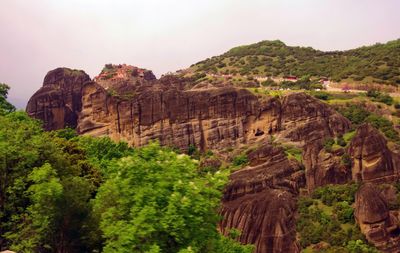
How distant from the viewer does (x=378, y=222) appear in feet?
146

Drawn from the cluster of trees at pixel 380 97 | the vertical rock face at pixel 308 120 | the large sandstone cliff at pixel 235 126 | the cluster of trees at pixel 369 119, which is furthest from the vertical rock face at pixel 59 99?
the cluster of trees at pixel 380 97

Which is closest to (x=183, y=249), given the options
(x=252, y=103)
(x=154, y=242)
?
(x=154, y=242)

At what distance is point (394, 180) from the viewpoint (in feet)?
172

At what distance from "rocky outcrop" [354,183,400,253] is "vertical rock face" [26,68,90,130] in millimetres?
65078

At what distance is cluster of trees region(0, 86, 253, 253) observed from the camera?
14.0 metres

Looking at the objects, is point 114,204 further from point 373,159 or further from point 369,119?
point 369,119

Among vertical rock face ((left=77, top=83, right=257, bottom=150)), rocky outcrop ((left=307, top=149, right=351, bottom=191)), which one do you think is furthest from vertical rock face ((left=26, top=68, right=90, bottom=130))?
rocky outcrop ((left=307, top=149, right=351, bottom=191))

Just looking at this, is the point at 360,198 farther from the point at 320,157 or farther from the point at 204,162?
the point at 204,162

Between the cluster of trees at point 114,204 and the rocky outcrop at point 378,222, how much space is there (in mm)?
27358

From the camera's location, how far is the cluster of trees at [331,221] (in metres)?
43.3

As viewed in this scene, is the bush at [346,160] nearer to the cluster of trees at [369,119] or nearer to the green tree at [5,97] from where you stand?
the cluster of trees at [369,119]

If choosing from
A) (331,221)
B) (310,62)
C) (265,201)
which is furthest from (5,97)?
(310,62)

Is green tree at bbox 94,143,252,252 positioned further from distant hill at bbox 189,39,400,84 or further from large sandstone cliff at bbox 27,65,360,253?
distant hill at bbox 189,39,400,84

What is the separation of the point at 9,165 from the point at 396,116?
218ft
